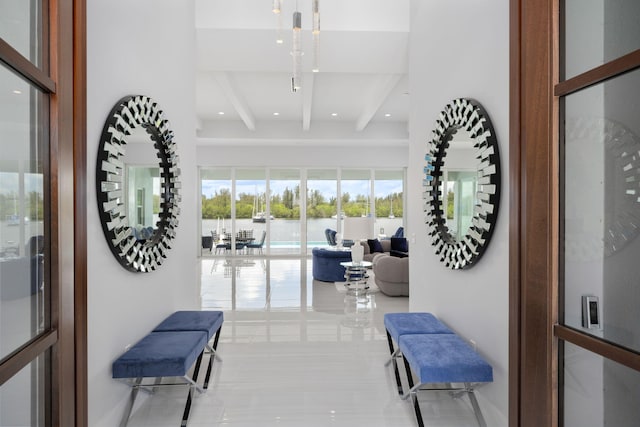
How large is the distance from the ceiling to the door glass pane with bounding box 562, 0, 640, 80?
10.9 feet

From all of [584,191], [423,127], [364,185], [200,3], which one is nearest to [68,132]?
[584,191]

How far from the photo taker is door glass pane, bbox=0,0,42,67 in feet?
3.28

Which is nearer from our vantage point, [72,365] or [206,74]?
[72,365]

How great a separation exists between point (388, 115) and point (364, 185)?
266cm

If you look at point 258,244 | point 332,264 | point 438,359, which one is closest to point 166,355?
point 438,359

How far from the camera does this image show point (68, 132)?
1.24 m

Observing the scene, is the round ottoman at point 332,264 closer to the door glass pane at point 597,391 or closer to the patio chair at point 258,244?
the patio chair at point 258,244

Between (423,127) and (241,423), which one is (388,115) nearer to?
(423,127)

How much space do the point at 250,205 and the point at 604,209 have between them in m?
10.5

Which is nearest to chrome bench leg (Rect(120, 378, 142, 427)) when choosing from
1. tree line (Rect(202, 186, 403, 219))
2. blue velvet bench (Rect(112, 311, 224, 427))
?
blue velvet bench (Rect(112, 311, 224, 427))

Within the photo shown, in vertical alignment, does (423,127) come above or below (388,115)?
below

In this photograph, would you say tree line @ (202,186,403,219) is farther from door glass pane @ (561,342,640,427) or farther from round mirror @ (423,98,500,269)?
door glass pane @ (561,342,640,427)

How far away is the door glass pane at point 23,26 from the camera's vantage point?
1001 millimetres

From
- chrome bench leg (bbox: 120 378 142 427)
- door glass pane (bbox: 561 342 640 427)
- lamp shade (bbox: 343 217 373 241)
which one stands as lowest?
chrome bench leg (bbox: 120 378 142 427)
